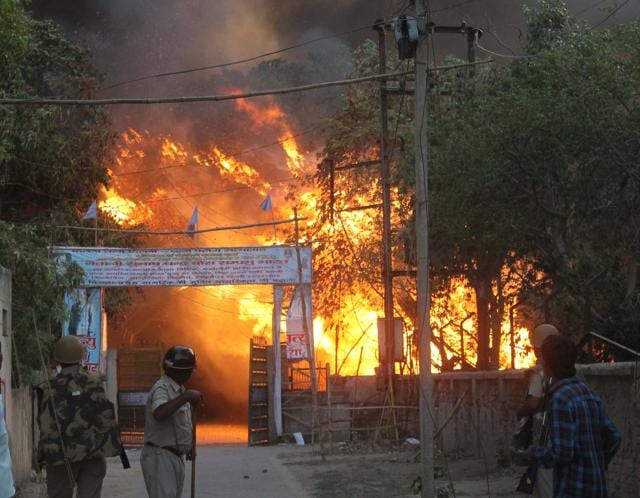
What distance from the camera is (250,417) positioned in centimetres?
2436

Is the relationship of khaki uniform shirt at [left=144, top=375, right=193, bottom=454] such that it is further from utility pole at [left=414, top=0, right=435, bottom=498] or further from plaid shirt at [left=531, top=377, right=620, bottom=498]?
utility pole at [left=414, top=0, right=435, bottom=498]

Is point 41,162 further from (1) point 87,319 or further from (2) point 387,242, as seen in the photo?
(2) point 387,242

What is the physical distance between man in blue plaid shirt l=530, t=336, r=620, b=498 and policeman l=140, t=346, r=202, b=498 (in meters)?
2.85

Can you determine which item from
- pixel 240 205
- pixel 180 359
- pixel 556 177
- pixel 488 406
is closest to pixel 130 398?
pixel 488 406

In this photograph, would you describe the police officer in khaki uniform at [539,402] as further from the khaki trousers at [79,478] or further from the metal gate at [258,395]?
the metal gate at [258,395]

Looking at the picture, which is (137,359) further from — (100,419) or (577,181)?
(100,419)

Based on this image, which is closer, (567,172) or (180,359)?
(180,359)

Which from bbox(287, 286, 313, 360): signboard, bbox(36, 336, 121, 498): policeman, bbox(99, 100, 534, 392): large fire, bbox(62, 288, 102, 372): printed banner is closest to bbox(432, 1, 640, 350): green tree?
bbox(287, 286, 313, 360): signboard

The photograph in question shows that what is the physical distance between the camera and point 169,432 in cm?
714

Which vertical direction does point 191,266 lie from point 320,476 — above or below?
above

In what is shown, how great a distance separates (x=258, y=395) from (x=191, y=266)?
3.79m

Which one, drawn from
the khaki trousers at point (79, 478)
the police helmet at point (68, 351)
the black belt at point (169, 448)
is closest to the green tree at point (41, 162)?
the khaki trousers at point (79, 478)

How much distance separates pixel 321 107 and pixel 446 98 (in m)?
13.7

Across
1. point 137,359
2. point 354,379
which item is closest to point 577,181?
point 354,379
